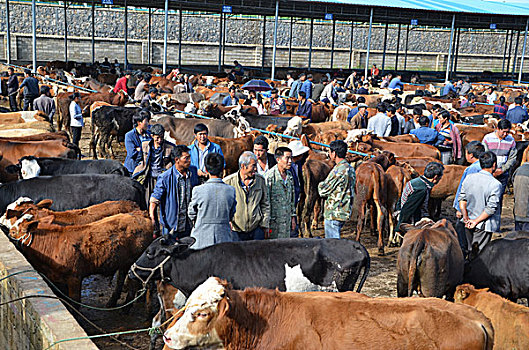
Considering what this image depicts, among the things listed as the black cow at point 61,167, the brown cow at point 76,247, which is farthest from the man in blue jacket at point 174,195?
the black cow at point 61,167

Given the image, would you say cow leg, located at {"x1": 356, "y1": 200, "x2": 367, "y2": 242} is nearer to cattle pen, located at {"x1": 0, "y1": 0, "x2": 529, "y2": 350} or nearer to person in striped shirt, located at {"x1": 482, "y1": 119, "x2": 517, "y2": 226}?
cattle pen, located at {"x1": 0, "y1": 0, "x2": 529, "y2": 350}

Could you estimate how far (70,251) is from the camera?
6098 millimetres

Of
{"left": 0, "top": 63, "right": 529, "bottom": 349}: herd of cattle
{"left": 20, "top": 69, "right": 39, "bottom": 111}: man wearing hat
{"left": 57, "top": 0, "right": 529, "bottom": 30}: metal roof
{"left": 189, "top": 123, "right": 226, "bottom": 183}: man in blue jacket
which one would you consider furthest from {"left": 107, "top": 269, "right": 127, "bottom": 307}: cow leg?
{"left": 57, "top": 0, "right": 529, "bottom": 30}: metal roof

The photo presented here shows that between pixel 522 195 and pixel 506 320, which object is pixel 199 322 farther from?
pixel 522 195

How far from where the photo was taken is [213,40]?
45.2m

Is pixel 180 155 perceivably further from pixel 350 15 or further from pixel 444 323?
pixel 350 15

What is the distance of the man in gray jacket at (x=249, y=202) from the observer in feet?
20.0

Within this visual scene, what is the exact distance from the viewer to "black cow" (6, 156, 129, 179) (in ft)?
28.3

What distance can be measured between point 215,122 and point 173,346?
33.2 feet

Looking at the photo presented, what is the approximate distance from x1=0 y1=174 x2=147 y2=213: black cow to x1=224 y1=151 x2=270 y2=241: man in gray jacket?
7.39ft

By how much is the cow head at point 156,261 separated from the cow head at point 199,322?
153cm

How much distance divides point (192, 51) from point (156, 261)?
39808 mm

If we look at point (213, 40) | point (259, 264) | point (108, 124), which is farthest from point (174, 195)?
point (213, 40)

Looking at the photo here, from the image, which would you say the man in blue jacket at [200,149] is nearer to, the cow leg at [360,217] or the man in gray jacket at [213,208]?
the man in gray jacket at [213,208]
